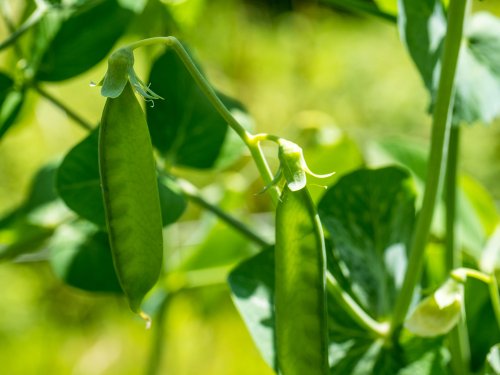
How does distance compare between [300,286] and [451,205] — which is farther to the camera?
[451,205]

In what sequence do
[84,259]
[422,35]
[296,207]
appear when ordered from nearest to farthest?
1. [296,207]
2. [422,35]
3. [84,259]

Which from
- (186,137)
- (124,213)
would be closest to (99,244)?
(186,137)

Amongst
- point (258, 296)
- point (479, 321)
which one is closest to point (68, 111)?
point (258, 296)

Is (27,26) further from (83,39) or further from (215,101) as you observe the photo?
(215,101)

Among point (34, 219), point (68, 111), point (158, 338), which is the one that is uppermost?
point (68, 111)

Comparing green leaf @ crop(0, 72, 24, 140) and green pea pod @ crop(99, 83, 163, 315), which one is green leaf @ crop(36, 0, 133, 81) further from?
green pea pod @ crop(99, 83, 163, 315)

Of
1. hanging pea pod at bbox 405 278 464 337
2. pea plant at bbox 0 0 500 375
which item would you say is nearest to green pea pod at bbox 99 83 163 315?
pea plant at bbox 0 0 500 375

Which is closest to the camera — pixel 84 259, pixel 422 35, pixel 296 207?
pixel 296 207

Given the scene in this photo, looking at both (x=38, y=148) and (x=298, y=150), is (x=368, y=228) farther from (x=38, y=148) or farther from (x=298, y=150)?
(x=38, y=148)

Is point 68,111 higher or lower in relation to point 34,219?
higher
